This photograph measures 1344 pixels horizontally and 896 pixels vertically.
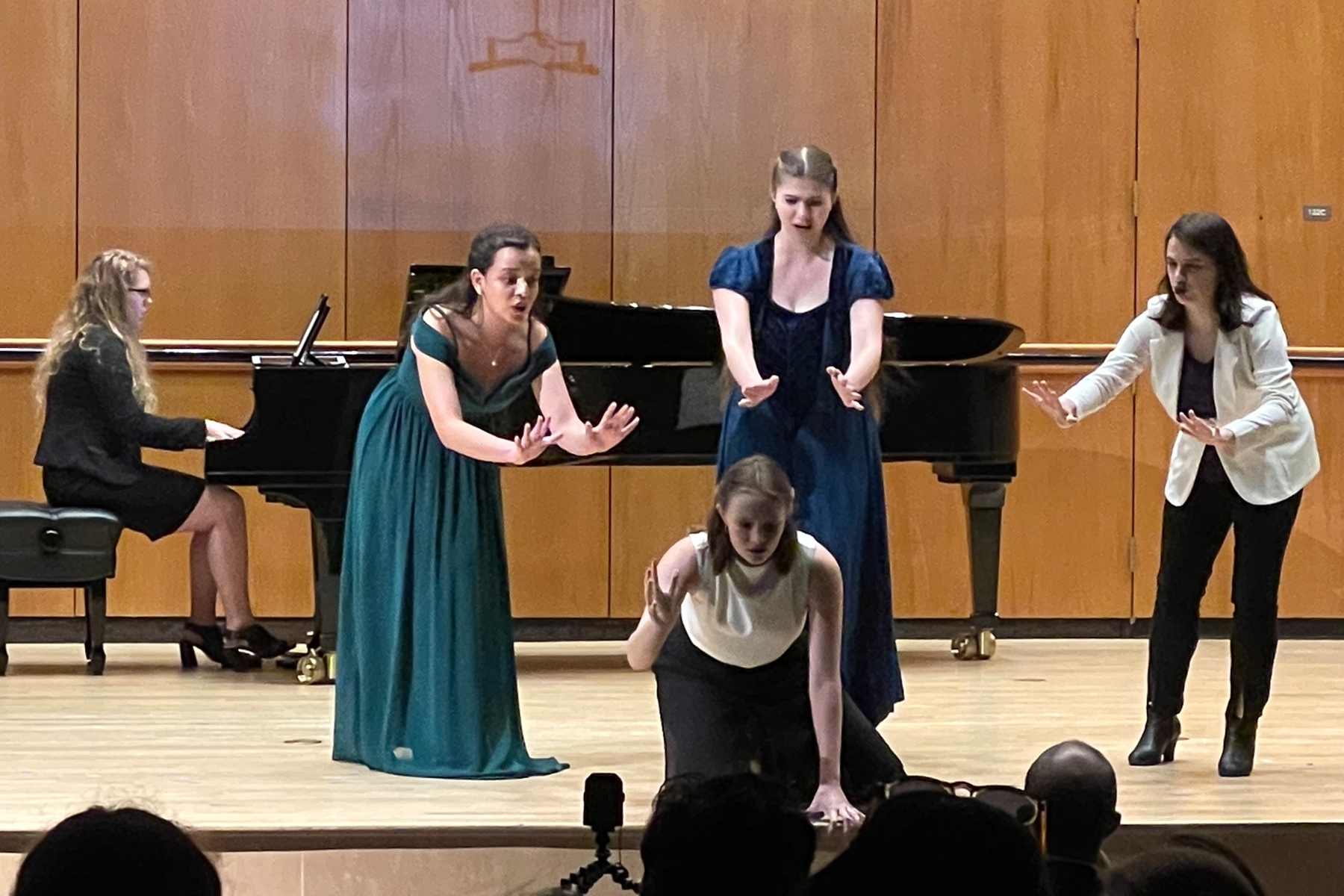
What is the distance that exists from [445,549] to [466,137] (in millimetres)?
3171

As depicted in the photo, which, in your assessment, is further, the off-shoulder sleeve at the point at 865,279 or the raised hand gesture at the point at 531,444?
the off-shoulder sleeve at the point at 865,279

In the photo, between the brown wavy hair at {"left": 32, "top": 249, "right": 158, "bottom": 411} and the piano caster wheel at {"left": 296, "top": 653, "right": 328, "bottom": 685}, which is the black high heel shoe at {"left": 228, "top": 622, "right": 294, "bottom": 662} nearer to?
the piano caster wheel at {"left": 296, "top": 653, "right": 328, "bottom": 685}

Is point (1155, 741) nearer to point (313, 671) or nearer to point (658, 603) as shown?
point (658, 603)

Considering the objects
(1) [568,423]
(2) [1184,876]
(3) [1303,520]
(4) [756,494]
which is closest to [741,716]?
(4) [756,494]

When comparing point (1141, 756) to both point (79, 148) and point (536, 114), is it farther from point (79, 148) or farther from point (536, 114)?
point (79, 148)

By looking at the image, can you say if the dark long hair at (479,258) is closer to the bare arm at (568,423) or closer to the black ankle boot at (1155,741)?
the bare arm at (568,423)

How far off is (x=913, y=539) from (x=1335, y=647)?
1584 mm

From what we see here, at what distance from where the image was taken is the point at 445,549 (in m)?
4.50

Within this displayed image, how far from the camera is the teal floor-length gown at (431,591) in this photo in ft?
14.8

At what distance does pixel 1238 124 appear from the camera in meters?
7.46

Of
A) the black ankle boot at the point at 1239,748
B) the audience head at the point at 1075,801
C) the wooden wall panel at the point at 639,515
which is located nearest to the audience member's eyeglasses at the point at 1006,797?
the audience head at the point at 1075,801

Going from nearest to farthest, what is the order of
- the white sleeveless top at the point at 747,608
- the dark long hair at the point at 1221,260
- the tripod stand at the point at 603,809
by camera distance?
the tripod stand at the point at 603,809, the white sleeveless top at the point at 747,608, the dark long hair at the point at 1221,260

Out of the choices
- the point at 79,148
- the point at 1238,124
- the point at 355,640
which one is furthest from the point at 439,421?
the point at 1238,124

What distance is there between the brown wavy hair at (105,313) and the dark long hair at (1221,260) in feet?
10.8
